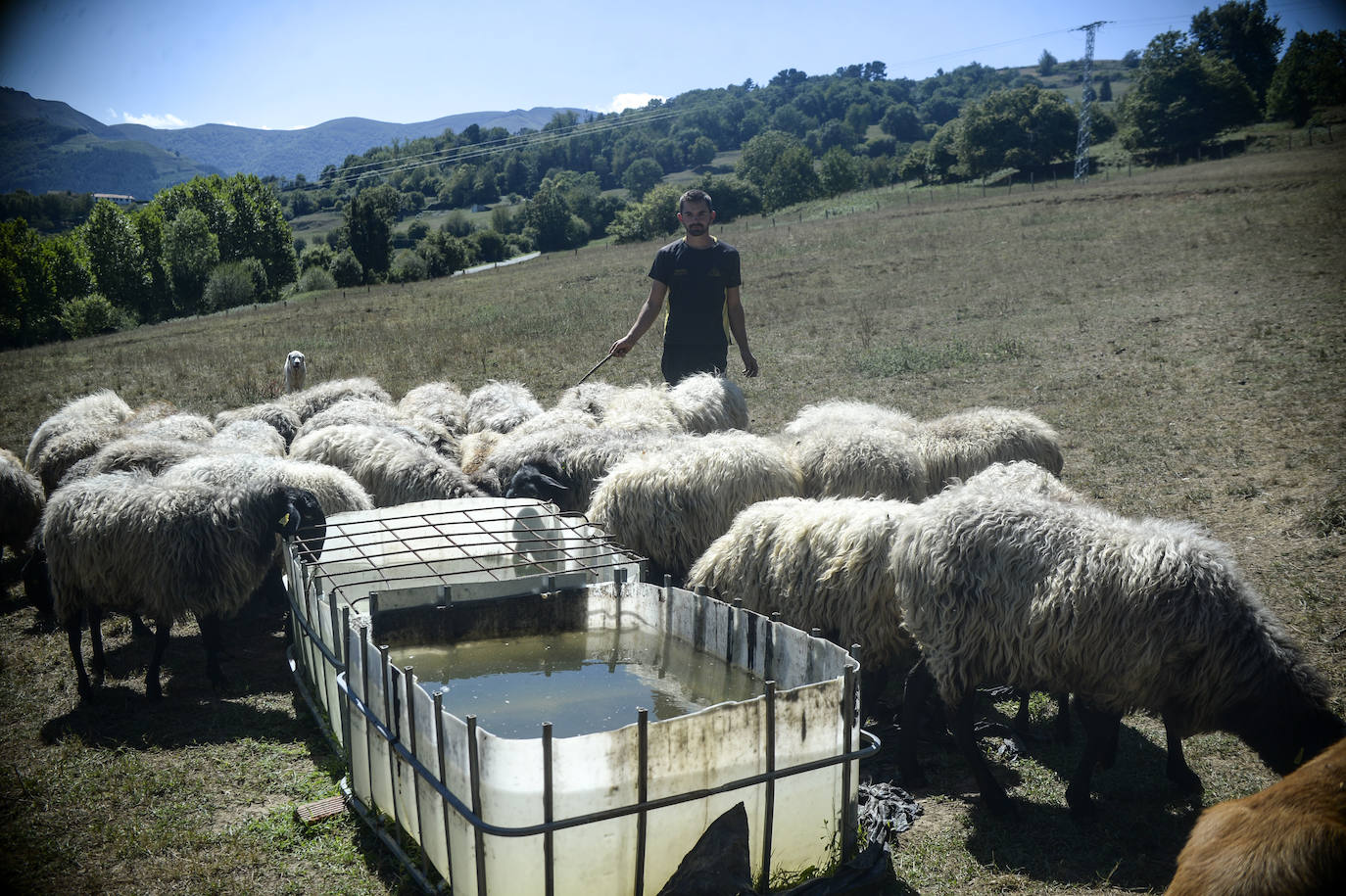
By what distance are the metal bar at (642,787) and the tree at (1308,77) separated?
15.6 meters

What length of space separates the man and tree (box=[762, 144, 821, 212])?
80661 millimetres

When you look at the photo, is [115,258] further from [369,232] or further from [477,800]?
[477,800]

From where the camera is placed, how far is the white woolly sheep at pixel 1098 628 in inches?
160

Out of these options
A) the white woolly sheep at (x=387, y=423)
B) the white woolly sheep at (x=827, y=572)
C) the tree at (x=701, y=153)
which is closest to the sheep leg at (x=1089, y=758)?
the white woolly sheep at (x=827, y=572)

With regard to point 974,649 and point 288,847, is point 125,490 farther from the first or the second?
point 974,649

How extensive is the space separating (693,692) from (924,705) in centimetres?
170

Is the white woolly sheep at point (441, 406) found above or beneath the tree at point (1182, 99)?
beneath

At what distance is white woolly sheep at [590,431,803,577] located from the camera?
655cm

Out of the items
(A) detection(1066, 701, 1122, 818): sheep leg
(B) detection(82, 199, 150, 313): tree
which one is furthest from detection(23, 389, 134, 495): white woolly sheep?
(B) detection(82, 199, 150, 313): tree

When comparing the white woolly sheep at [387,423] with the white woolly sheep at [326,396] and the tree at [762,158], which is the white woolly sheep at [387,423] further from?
the tree at [762,158]

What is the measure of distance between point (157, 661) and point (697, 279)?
5311mm

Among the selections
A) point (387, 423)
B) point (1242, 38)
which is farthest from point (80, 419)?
point (1242, 38)

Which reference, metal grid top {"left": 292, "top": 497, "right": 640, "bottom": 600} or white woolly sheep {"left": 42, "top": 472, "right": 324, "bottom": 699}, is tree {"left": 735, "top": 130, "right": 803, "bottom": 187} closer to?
metal grid top {"left": 292, "top": 497, "right": 640, "bottom": 600}

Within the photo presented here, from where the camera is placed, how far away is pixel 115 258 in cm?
5991
